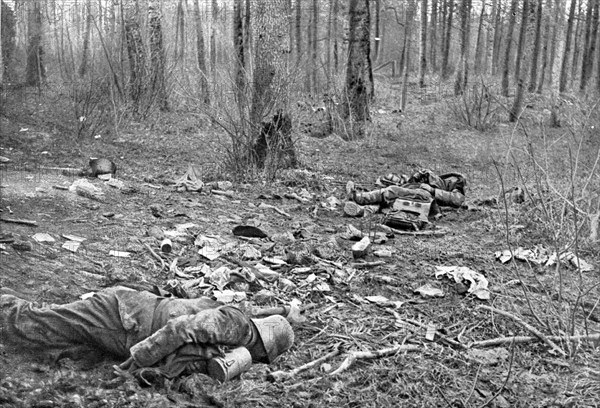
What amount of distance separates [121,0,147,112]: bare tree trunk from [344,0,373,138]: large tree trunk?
3560mm

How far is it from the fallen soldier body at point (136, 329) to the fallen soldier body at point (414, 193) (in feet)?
12.4

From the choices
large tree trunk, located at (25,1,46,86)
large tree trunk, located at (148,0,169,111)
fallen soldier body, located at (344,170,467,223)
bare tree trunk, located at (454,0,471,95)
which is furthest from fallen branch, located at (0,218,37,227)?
bare tree trunk, located at (454,0,471,95)

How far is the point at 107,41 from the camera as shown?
1127cm

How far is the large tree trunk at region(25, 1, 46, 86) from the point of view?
43.9 feet

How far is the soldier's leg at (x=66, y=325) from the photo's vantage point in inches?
108

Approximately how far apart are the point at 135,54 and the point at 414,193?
6318 millimetres

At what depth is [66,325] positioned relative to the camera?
9.12ft

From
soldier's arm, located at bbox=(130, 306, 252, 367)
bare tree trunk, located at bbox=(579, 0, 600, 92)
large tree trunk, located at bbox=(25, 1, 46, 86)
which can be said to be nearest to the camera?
soldier's arm, located at bbox=(130, 306, 252, 367)

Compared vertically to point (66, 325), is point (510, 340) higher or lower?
lower

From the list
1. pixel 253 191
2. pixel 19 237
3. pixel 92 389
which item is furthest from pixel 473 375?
pixel 253 191

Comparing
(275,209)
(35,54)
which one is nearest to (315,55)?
(35,54)

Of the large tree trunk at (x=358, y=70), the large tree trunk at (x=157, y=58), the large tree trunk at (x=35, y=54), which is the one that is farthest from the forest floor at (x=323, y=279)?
the large tree trunk at (x=35, y=54)

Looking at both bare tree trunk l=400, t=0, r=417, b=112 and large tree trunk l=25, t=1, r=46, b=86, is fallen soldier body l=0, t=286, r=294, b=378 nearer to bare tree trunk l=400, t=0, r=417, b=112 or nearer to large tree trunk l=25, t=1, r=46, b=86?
large tree trunk l=25, t=1, r=46, b=86

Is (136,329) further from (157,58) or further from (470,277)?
(157,58)
